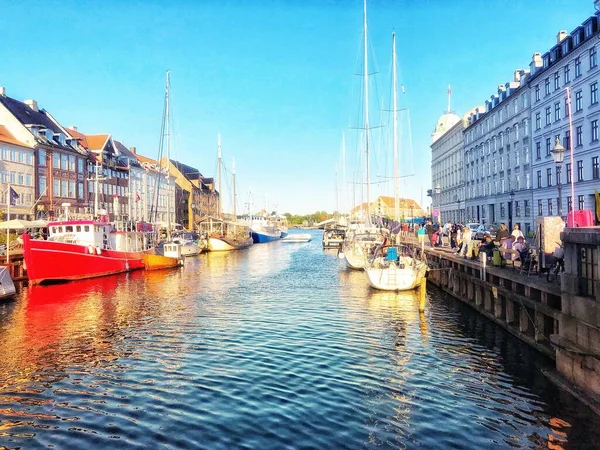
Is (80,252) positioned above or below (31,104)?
below

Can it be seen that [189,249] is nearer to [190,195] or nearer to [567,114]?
[567,114]

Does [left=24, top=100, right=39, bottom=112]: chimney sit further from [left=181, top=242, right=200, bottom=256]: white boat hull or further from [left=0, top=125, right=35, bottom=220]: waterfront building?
[left=181, top=242, right=200, bottom=256]: white boat hull

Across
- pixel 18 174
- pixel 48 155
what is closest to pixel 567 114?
pixel 18 174

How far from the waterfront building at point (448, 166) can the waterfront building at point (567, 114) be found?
85.1 ft

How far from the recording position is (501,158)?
71750 mm

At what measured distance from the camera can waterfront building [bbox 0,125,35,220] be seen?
5666 cm

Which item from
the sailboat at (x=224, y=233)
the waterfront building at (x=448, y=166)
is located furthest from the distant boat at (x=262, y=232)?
the waterfront building at (x=448, y=166)

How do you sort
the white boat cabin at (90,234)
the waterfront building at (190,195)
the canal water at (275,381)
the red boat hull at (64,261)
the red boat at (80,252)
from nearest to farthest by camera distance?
the canal water at (275,381), the red boat hull at (64,261), the red boat at (80,252), the white boat cabin at (90,234), the waterfront building at (190,195)

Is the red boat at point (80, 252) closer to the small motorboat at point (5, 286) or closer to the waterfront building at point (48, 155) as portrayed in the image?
the small motorboat at point (5, 286)

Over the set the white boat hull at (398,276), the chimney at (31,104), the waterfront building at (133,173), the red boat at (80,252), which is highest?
the chimney at (31,104)

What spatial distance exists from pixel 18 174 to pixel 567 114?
60.6m

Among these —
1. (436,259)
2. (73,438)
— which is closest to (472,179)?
(436,259)

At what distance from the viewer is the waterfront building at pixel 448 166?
93312 mm

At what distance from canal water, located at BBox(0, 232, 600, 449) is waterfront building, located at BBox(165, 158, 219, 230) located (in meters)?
88.1
